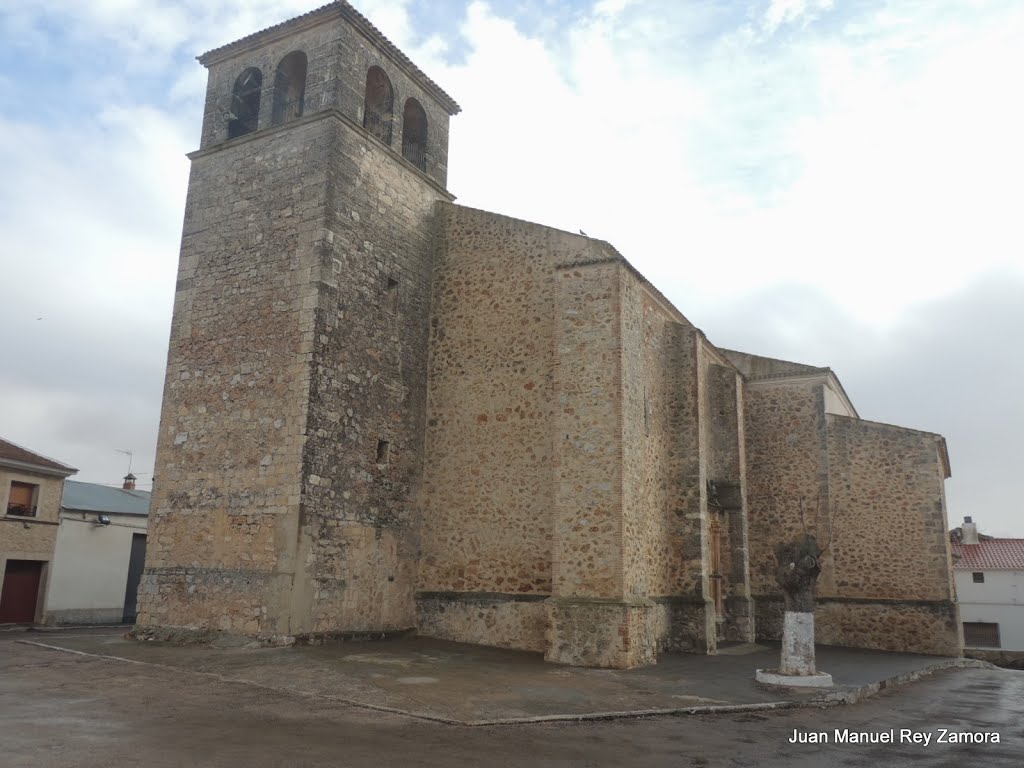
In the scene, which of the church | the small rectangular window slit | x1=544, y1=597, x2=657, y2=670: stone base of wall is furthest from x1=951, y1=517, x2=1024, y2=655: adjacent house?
the small rectangular window slit

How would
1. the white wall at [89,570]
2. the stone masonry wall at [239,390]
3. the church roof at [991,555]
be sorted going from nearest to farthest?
the stone masonry wall at [239,390]
the white wall at [89,570]
the church roof at [991,555]

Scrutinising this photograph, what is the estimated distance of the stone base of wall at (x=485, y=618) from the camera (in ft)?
42.7

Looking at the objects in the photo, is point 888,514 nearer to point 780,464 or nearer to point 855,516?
point 855,516

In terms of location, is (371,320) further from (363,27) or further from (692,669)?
(692,669)

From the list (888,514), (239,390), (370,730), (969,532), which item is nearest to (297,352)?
(239,390)

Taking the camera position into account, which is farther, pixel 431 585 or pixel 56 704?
pixel 431 585

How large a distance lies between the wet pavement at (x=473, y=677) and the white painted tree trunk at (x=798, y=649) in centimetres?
47

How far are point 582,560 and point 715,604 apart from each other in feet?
18.2

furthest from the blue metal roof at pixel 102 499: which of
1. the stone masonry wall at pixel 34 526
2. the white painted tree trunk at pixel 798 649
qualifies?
the white painted tree trunk at pixel 798 649

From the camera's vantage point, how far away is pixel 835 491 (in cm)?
1847

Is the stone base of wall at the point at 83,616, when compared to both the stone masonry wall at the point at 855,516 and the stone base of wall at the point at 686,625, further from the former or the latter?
the stone masonry wall at the point at 855,516

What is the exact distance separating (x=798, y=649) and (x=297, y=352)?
849cm

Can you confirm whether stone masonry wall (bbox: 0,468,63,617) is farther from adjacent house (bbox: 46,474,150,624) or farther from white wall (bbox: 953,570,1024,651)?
white wall (bbox: 953,570,1024,651)

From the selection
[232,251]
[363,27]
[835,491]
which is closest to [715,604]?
[835,491]
